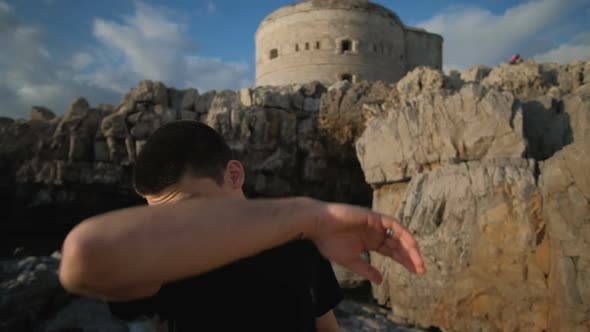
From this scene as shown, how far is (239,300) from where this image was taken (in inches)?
48.0

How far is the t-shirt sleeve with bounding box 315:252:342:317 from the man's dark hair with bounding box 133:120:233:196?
670mm

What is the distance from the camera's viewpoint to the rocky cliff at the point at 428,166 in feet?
19.2

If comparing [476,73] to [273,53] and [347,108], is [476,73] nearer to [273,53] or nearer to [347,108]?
[347,108]

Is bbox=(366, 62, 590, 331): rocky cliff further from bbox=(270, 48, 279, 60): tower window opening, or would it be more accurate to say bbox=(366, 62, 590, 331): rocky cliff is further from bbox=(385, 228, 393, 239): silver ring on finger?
bbox=(270, 48, 279, 60): tower window opening

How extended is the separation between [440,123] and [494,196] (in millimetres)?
2088

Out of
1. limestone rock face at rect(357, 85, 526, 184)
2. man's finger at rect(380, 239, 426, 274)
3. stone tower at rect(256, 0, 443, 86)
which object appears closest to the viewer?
man's finger at rect(380, 239, 426, 274)

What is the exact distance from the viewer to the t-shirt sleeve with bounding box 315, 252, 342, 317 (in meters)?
1.66

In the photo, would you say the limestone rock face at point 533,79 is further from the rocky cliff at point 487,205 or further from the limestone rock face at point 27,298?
the limestone rock face at point 27,298

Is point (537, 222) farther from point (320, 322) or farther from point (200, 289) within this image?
point (200, 289)

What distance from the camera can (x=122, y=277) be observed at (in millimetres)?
854

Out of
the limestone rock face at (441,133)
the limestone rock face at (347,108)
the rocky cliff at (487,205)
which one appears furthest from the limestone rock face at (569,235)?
the limestone rock face at (347,108)

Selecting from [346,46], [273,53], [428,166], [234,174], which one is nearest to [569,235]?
[428,166]

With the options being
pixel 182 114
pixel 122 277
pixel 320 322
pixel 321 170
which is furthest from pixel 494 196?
pixel 182 114

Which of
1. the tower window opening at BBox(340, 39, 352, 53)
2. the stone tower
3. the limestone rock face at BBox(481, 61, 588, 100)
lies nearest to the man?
the limestone rock face at BBox(481, 61, 588, 100)
